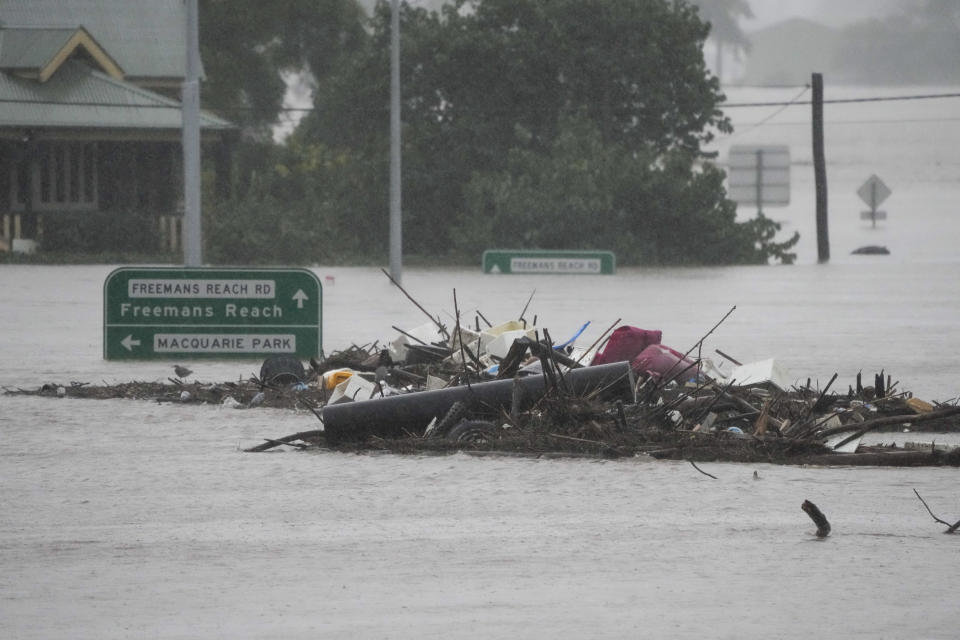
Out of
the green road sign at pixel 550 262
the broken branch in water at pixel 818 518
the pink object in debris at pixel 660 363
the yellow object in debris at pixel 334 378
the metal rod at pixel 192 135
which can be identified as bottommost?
the broken branch in water at pixel 818 518

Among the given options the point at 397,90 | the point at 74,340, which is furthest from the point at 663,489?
the point at 397,90

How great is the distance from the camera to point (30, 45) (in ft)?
175

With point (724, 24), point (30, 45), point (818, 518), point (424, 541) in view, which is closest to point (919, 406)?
point (818, 518)

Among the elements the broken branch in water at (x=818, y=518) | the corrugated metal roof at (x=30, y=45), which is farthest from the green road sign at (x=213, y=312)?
the corrugated metal roof at (x=30, y=45)

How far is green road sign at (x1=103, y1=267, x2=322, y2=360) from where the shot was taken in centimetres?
1756

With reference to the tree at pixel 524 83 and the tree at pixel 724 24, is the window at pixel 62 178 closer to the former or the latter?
the tree at pixel 524 83

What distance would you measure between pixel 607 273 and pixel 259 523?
3592 centimetres

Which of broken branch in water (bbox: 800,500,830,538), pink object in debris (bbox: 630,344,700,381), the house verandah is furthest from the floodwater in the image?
the house verandah

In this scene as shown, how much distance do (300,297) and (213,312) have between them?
883 mm

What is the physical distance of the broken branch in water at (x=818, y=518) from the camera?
828 centimetres

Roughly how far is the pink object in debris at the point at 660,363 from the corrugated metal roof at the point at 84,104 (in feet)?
122

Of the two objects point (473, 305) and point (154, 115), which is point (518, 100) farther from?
point (473, 305)

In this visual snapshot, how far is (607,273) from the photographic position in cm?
4447

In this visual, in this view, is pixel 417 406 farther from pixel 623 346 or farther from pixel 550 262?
pixel 550 262
